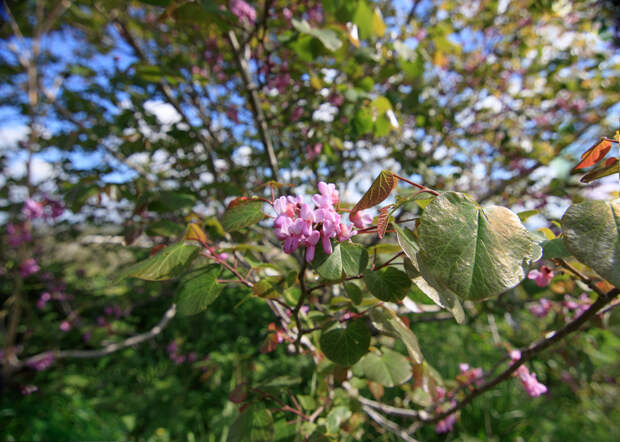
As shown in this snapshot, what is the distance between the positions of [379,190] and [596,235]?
30 centimetres

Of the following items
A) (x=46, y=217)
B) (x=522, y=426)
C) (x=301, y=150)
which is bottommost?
(x=522, y=426)

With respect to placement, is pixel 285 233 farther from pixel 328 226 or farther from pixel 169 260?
pixel 169 260

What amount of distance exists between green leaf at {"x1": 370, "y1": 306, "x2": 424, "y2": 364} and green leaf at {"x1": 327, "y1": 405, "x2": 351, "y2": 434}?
45cm

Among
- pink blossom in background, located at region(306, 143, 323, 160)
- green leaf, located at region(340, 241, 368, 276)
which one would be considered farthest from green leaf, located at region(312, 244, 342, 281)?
pink blossom in background, located at region(306, 143, 323, 160)

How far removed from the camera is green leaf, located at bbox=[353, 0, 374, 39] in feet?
3.74

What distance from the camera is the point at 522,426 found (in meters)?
2.08

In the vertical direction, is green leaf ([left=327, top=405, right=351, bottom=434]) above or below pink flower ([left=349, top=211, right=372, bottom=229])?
below

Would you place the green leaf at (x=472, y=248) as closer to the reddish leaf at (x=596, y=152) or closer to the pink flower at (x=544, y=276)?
the reddish leaf at (x=596, y=152)

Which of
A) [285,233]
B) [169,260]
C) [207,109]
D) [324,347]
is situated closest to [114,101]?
[207,109]

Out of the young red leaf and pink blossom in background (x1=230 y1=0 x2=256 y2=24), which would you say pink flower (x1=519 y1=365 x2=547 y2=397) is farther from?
pink blossom in background (x1=230 y1=0 x2=256 y2=24)

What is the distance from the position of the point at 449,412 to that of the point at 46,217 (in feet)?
9.52

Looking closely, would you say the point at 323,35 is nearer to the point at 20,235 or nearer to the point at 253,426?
the point at 253,426

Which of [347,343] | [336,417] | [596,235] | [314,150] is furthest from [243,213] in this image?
[314,150]

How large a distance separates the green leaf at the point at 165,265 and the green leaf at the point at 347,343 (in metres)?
0.34
